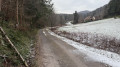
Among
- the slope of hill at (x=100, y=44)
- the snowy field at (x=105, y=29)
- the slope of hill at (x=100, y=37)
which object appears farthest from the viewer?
the snowy field at (x=105, y=29)

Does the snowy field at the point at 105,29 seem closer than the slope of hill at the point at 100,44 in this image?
No

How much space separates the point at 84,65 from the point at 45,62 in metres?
2.50

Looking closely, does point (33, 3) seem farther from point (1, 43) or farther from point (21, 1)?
point (1, 43)

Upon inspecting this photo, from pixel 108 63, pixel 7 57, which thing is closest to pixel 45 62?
pixel 7 57

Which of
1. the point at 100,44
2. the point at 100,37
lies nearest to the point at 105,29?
the point at 100,37

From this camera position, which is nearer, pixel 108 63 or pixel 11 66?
pixel 11 66

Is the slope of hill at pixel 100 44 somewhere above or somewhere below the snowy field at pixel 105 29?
below

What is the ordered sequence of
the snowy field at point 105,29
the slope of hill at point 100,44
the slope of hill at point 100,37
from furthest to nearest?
the snowy field at point 105,29, the slope of hill at point 100,37, the slope of hill at point 100,44

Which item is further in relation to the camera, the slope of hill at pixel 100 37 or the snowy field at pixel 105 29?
the snowy field at pixel 105 29

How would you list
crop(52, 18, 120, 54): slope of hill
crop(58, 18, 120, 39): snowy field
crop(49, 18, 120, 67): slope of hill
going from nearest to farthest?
crop(49, 18, 120, 67): slope of hill, crop(52, 18, 120, 54): slope of hill, crop(58, 18, 120, 39): snowy field

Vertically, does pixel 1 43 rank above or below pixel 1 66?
above

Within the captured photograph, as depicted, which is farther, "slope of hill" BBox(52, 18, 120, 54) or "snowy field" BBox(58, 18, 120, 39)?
"snowy field" BBox(58, 18, 120, 39)

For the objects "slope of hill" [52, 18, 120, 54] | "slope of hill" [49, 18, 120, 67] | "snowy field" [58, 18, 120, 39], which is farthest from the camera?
"snowy field" [58, 18, 120, 39]

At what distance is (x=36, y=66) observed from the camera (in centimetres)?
764
